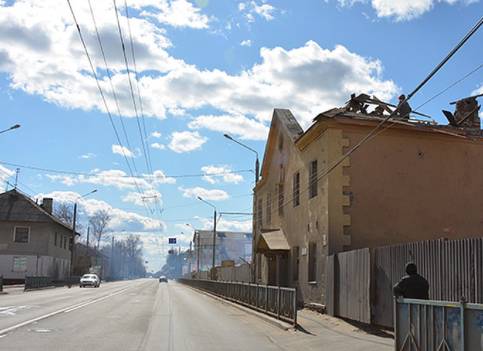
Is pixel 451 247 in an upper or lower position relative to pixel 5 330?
upper

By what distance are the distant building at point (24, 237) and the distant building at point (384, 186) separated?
45.5 m

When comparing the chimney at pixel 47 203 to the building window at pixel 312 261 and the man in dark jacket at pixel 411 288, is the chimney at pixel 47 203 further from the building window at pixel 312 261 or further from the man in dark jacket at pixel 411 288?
the man in dark jacket at pixel 411 288

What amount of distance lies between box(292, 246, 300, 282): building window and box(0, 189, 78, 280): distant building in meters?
42.4

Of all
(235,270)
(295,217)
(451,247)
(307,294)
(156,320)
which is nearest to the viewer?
(451,247)

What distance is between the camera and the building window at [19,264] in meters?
61.3

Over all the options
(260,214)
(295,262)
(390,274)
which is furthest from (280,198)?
(390,274)

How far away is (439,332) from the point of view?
7602 millimetres

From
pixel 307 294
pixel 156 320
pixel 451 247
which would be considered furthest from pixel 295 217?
pixel 451 247

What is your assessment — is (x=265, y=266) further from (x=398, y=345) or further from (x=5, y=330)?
(x=398, y=345)

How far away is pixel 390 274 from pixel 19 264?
5456cm

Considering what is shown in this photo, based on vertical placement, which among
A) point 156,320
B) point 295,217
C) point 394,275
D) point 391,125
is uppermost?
point 391,125

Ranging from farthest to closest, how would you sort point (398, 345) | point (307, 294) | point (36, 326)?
point (307, 294)
point (36, 326)
point (398, 345)

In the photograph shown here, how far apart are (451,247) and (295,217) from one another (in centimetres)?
1441

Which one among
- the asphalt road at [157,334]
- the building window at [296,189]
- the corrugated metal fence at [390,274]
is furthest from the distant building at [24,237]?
the corrugated metal fence at [390,274]
